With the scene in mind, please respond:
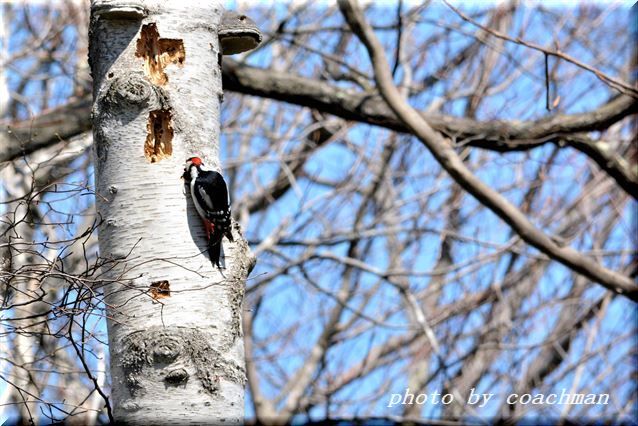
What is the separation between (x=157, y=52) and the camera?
2.65m

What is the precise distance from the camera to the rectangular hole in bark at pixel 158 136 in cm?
255

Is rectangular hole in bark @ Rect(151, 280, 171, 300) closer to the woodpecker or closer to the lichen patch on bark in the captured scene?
the woodpecker

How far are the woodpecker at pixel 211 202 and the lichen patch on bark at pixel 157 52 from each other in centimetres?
29

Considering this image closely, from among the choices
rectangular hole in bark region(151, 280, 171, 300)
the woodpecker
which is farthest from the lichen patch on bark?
A: rectangular hole in bark region(151, 280, 171, 300)

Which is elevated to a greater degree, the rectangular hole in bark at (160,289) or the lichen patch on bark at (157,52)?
the lichen patch on bark at (157,52)

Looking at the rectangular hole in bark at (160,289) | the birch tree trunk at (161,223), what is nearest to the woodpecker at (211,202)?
the birch tree trunk at (161,223)

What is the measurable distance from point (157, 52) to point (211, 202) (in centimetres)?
51

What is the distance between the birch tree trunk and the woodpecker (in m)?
0.02

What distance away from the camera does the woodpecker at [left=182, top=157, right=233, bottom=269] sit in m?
2.46

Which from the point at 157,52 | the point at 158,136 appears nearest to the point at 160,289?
the point at 158,136

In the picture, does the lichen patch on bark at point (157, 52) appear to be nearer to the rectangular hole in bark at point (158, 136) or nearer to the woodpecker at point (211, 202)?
the rectangular hole in bark at point (158, 136)

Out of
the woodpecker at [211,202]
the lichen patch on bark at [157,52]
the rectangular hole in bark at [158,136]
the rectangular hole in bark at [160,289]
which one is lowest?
the rectangular hole in bark at [160,289]

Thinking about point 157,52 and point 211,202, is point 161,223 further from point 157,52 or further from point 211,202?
point 157,52

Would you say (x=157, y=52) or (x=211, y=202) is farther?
(x=157, y=52)
